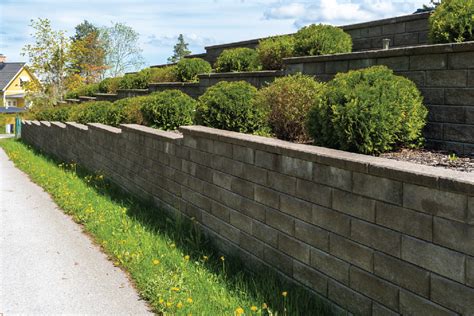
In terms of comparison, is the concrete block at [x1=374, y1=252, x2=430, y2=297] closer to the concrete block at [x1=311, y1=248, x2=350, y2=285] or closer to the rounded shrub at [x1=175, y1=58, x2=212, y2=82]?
the concrete block at [x1=311, y1=248, x2=350, y2=285]

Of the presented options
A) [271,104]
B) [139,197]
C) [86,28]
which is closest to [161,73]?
[139,197]

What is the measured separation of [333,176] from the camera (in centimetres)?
368

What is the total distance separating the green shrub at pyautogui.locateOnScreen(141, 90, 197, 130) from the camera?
8.46 meters

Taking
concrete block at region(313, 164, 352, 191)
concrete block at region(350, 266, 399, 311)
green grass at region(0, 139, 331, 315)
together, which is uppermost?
concrete block at region(313, 164, 352, 191)

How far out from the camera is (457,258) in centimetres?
275

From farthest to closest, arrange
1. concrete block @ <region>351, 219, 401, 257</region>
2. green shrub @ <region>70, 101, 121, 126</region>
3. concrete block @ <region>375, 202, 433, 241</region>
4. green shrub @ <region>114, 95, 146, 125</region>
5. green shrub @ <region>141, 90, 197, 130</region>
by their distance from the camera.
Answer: green shrub @ <region>70, 101, 121, 126</region> < green shrub @ <region>114, 95, 146, 125</region> < green shrub @ <region>141, 90, 197, 130</region> < concrete block @ <region>351, 219, 401, 257</region> < concrete block @ <region>375, 202, 433, 241</region>

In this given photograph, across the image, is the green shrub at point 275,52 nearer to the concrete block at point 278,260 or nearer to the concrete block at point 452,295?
the concrete block at point 278,260

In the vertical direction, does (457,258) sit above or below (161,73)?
below

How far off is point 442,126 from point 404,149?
39 centimetres

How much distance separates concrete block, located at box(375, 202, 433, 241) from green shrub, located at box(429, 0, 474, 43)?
2.42m

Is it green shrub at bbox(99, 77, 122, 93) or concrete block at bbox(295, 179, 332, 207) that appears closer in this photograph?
concrete block at bbox(295, 179, 332, 207)

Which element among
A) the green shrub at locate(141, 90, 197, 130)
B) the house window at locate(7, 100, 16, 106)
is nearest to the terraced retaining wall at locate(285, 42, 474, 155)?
the green shrub at locate(141, 90, 197, 130)

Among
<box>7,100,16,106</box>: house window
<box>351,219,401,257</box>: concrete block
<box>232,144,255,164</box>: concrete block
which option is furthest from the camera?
<box>7,100,16,106</box>: house window

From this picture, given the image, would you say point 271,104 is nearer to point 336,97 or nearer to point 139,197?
point 336,97
